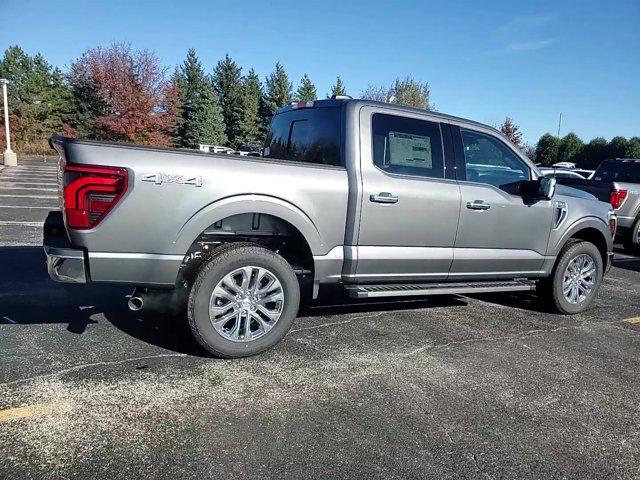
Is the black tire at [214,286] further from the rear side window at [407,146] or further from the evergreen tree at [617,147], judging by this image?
the evergreen tree at [617,147]

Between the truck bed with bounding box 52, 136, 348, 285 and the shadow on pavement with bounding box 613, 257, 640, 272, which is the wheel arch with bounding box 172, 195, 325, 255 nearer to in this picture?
the truck bed with bounding box 52, 136, 348, 285

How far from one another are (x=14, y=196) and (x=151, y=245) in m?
12.9

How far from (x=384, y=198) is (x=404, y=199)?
217 mm

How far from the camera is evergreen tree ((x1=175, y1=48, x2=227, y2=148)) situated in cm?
4872

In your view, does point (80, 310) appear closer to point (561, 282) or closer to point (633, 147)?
point (561, 282)

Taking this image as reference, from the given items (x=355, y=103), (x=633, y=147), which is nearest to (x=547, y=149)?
(x=633, y=147)

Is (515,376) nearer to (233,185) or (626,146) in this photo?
(233,185)

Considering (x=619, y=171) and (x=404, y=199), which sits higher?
(x=619, y=171)

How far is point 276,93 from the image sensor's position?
6234cm

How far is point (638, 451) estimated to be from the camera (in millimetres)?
2885

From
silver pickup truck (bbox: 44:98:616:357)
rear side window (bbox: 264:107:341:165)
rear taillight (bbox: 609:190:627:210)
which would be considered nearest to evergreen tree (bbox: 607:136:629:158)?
rear taillight (bbox: 609:190:627:210)

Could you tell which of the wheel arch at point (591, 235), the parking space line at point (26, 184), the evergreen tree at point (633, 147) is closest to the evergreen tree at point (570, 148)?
the evergreen tree at point (633, 147)

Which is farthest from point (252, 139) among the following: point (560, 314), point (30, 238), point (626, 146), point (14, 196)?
point (560, 314)

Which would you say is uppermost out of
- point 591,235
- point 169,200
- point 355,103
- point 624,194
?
point 355,103
